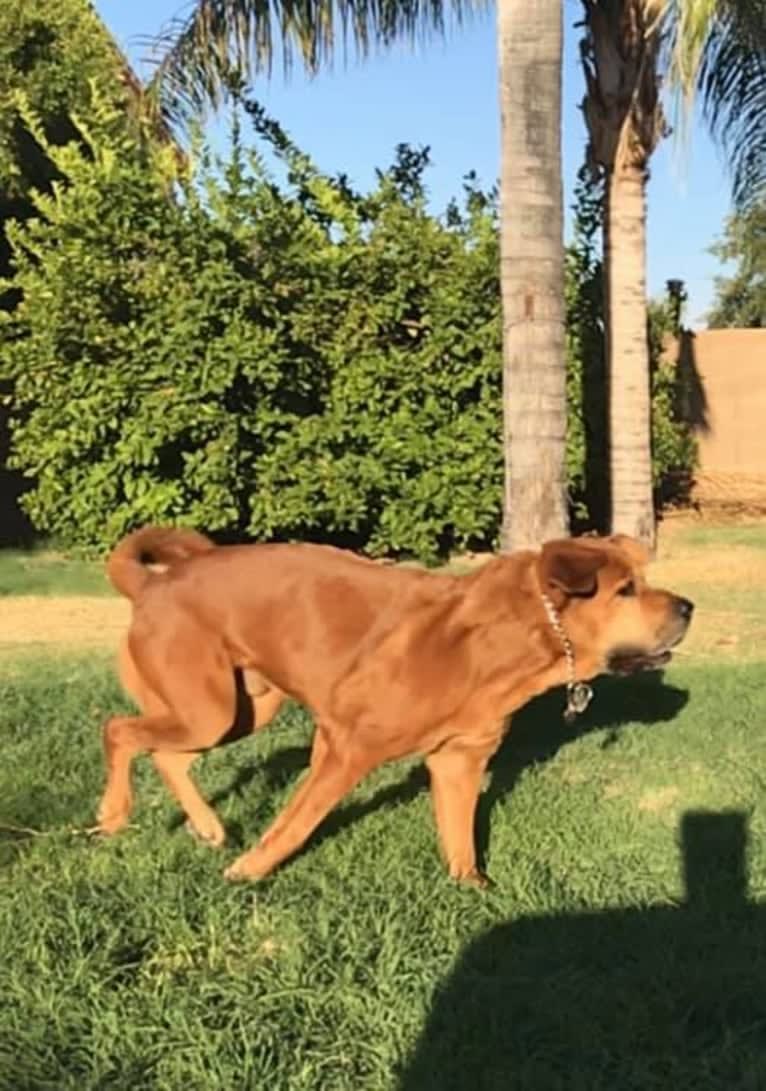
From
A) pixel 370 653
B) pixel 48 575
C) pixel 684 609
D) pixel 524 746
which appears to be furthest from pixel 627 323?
pixel 370 653

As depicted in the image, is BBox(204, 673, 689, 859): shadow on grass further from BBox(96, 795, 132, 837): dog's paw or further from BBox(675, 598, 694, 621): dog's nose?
BBox(675, 598, 694, 621): dog's nose

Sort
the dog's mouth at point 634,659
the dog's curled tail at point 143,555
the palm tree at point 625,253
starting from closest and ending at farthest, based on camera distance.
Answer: the dog's mouth at point 634,659
the dog's curled tail at point 143,555
the palm tree at point 625,253

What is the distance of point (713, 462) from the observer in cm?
1894

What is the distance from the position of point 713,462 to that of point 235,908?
1529cm

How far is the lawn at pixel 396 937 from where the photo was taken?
3.57 metres

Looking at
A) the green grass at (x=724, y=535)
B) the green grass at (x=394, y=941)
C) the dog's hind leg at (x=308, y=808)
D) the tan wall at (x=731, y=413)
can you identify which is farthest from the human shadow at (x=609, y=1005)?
the tan wall at (x=731, y=413)

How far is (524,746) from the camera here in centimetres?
702

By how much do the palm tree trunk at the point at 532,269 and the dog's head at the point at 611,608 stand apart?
4.41 meters

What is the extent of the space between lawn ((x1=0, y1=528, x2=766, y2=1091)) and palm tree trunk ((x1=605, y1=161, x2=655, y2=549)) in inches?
295

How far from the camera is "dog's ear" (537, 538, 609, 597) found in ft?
16.1

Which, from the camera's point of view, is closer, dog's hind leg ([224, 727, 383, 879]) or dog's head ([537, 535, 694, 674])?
dog's hind leg ([224, 727, 383, 879])

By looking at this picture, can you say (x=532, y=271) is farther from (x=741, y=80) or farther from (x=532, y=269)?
(x=741, y=80)

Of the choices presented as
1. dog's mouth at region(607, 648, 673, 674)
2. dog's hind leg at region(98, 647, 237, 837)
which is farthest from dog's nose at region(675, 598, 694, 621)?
dog's hind leg at region(98, 647, 237, 837)

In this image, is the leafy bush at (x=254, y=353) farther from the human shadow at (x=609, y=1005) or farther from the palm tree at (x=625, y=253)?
the human shadow at (x=609, y=1005)
